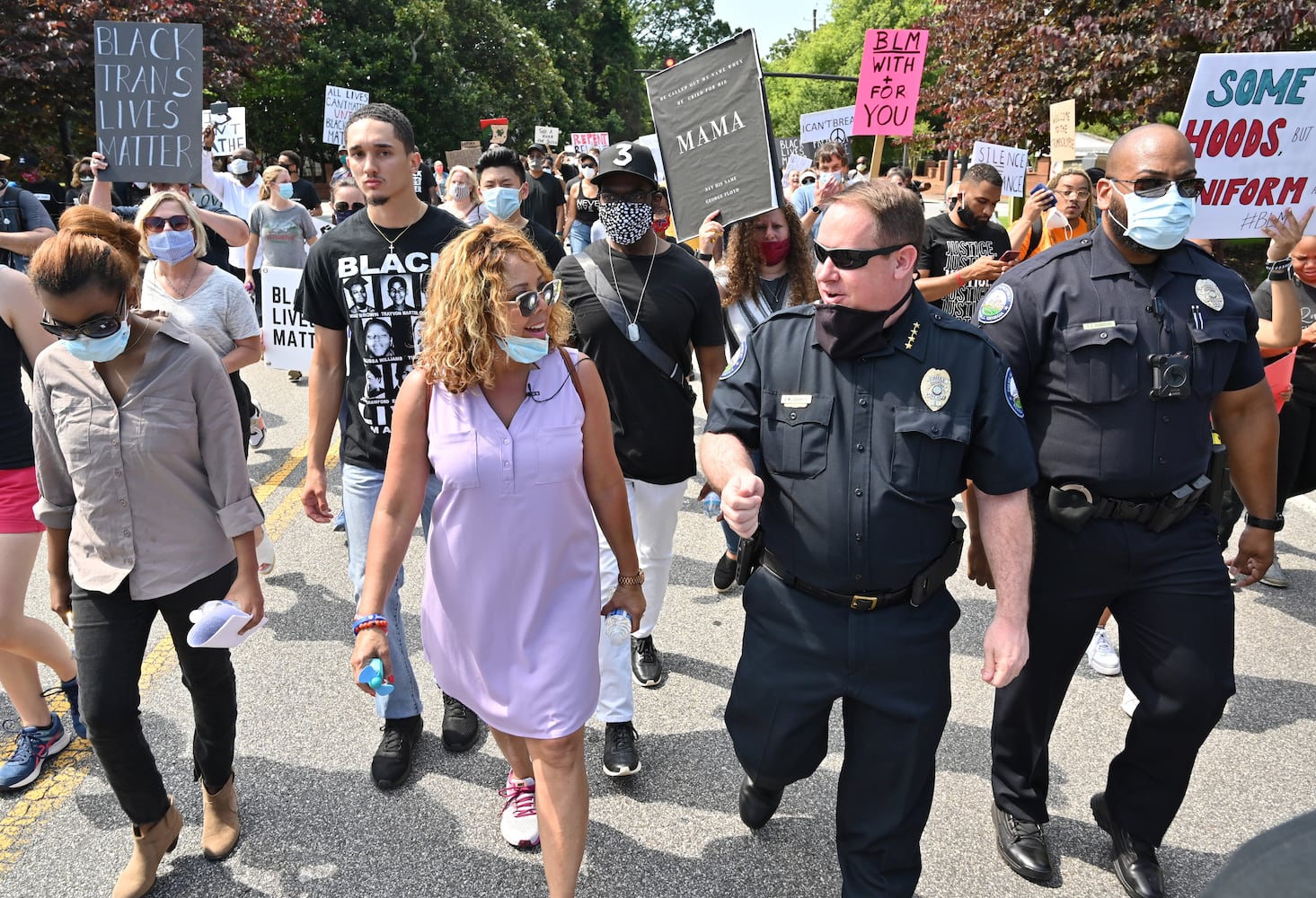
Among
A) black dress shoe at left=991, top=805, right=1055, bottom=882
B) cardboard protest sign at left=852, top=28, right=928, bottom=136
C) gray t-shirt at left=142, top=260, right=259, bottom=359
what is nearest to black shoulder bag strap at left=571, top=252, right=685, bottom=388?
gray t-shirt at left=142, top=260, right=259, bottom=359

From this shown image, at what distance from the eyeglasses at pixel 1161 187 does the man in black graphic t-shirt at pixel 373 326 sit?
2.34 m

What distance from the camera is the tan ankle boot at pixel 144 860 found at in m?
2.89

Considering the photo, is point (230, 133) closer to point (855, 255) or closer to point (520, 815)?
point (520, 815)

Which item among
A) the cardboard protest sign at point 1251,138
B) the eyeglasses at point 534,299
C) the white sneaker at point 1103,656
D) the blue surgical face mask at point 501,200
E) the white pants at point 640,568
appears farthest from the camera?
the blue surgical face mask at point 501,200

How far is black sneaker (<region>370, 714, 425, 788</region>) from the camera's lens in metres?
3.47

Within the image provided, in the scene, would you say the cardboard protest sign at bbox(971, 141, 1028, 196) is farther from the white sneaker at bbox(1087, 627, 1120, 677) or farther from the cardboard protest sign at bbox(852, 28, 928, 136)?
the white sneaker at bbox(1087, 627, 1120, 677)

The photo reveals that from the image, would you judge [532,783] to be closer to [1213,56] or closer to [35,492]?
[35,492]

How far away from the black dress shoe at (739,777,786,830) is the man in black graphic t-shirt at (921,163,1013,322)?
11.0 ft

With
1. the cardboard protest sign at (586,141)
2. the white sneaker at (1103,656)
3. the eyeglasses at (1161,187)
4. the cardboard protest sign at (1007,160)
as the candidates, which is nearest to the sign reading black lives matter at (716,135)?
the eyeglasses at (1161,187)

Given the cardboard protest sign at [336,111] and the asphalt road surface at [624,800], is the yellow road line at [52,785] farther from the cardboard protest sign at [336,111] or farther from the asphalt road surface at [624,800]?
the cardboard protest sign at [336,111]

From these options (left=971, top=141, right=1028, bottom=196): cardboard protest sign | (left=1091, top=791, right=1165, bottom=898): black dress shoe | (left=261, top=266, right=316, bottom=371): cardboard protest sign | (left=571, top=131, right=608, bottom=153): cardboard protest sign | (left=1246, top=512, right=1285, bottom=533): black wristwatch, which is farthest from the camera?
(left=571, top=131, right=608, bottom=153): cardboard protest sign

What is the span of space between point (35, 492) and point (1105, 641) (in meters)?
4.45

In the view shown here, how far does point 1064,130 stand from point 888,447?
8.10 meters

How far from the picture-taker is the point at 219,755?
310 centimetres
